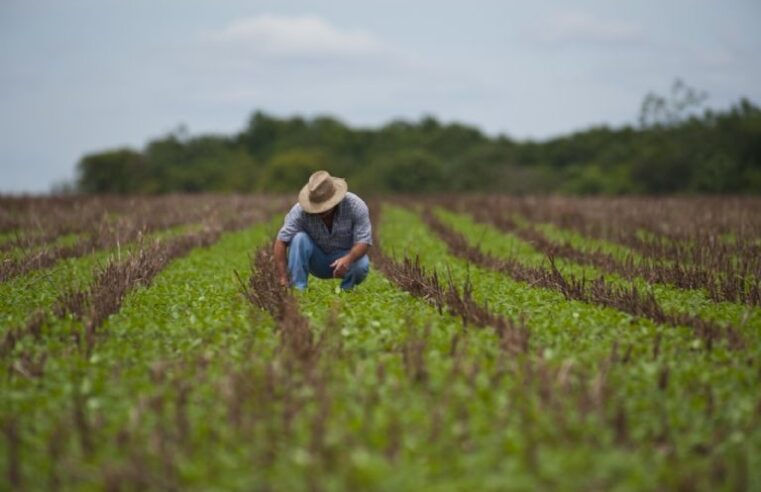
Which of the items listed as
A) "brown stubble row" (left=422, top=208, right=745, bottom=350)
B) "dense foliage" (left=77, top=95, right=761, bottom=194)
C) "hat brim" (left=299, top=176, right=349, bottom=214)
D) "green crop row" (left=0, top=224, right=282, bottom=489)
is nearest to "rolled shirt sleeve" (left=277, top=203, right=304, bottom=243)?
"hat brim" (left=299, top=176, right=349, bottom=214)

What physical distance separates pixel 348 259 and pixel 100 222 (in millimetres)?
12461

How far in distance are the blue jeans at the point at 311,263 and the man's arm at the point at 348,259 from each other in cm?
29

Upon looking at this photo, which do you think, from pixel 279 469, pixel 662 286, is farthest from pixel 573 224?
pixel 279 469

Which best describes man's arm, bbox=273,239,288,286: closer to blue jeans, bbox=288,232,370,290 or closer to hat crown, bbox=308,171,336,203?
blue jeans, bbox=288,232,370,290

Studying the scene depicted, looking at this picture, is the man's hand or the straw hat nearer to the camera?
the straw hat

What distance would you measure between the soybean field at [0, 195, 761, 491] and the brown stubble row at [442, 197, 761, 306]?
99 millimetres

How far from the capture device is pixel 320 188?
797 cm

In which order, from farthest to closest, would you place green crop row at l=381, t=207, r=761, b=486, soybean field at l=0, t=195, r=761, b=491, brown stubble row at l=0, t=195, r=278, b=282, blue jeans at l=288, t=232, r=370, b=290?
brown stubble row at l=0, t=195, r=278, b=282 → blue jeans at l=288, t=232, r=370, b=290 → green crop row at l=381, t=207, r=761, b=486 → soybean field at l=0, t=195, r=761, b=491

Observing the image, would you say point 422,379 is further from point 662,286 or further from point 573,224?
point 573,224

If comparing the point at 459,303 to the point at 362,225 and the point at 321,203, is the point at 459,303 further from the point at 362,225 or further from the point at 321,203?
the point at 321,203

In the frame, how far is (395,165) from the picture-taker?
77250 mm

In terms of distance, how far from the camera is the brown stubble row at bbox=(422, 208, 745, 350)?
6.02 metres

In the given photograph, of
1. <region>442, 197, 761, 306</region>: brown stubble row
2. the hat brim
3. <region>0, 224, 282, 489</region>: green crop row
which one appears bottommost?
<region>442, 197, 761, 306</region>: brown stubble row

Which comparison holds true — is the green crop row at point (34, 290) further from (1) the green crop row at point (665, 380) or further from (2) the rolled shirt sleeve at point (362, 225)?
(1) the green crop row at point (665, 380)
